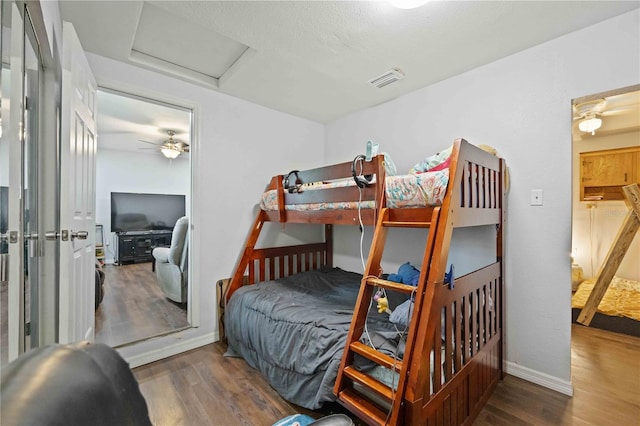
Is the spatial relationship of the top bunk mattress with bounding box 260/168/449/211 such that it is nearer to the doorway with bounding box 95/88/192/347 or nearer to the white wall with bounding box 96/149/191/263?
the doorway with bounding box 95/88/192/347

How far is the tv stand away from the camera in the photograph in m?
5.57

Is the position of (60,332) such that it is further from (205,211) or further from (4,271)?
(205,211)

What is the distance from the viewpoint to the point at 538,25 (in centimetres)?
178

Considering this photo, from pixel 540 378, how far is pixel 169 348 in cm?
291

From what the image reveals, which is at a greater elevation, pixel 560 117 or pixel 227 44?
pixel 227 44

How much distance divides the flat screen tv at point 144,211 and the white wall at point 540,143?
20.1 ft

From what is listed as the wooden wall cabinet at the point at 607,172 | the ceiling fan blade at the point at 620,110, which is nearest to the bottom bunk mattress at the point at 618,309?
the wooden wall cabinet at the point at 607,172

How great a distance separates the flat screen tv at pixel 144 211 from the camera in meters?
5.77

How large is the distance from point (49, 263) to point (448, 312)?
2.10 meters

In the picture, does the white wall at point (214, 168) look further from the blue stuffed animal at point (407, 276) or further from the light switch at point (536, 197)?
the light switch at point (536, 197)

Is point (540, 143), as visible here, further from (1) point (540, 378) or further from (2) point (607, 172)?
(2) point (607, 172)

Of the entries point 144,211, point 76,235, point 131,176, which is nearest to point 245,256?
point 76,235

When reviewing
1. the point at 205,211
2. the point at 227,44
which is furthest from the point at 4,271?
the point at 227,44

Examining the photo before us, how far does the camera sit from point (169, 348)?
94.2 inches
